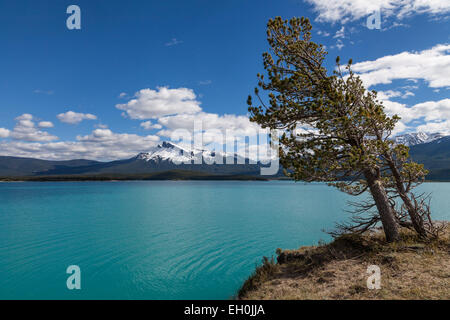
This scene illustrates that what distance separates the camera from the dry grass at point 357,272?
9.56m

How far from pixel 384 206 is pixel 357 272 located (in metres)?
4.74

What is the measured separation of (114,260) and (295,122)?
18847mm

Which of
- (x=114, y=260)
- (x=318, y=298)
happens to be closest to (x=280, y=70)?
(x=318, y=298)

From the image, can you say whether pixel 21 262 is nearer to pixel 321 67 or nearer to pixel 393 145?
pixel 321 67

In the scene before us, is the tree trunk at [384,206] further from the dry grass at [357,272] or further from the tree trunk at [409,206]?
the tree trunk at [409,206]

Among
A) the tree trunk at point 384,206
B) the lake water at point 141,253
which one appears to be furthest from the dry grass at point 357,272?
the lake water at point 141,253

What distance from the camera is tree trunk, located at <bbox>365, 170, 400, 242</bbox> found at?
14.2 m

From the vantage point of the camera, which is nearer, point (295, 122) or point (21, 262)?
point (295, 122)

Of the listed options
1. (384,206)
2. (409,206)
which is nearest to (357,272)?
(384,206)

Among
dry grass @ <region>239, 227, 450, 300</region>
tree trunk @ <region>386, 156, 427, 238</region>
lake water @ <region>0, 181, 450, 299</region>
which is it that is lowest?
lake water @ <region>0, 181, 450, 299</region>

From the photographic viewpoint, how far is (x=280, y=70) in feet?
49.3

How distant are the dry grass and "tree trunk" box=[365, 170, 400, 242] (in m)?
0.63

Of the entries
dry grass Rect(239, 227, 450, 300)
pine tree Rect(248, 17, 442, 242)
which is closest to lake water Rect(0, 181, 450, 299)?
dry grass Rect(239, 227, 450, 300)

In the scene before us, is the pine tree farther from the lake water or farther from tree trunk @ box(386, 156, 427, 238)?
the lake water
